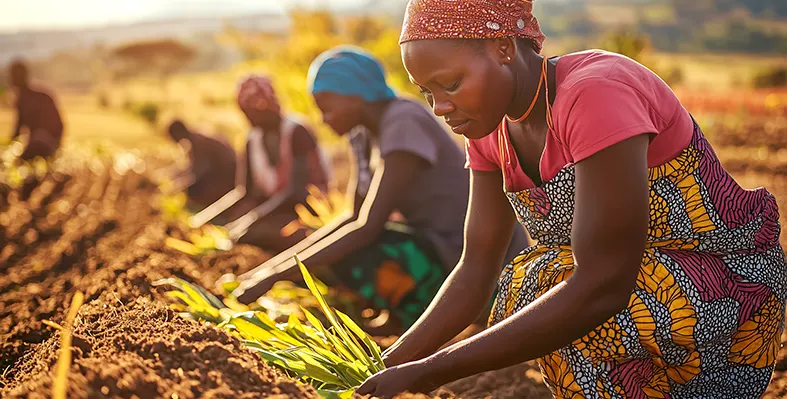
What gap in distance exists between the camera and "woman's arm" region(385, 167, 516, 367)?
2.11 metres

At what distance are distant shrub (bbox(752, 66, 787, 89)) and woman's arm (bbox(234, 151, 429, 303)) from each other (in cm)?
3258

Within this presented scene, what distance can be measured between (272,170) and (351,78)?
2281 mm

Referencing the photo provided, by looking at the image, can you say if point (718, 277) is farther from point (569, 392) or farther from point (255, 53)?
point (255, 53)

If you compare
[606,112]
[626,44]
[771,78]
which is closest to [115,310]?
[606,112]

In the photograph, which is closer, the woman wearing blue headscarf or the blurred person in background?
the woman wearing blue headscarf

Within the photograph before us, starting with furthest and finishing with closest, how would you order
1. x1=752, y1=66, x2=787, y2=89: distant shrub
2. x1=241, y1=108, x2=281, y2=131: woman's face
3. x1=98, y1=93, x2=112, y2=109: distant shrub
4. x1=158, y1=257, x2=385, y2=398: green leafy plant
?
1. x1=98, y1=93, x2=112, y2=109: distant shrub
2. x1=752, y1=66, x2=787, y2=89: distant shrub
3. x1=241, y1=108, x2=281, y2=131: woman's face
4. x1=158, y1=257, x2=385, y2=398: green leafy plant

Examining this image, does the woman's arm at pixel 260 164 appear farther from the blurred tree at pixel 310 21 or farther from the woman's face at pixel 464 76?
the blurred tree at pixel 310 21

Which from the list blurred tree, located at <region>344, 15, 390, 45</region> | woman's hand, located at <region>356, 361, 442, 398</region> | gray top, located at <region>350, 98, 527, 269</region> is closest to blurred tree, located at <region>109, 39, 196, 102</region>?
blurred tree, located at <region>344, 15, 390, 45</region>

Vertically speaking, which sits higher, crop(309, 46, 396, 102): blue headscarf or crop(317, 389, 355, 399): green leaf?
crop(309, 46, 396, 102): blue headscarf

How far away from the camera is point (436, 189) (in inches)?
130

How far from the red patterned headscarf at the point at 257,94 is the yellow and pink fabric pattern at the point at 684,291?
3.44 meters

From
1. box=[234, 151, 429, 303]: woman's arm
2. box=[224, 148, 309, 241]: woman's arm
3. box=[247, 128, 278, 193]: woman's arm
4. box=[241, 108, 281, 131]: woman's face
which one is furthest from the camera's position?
box=[247, 128, 278, 193]: woman's arm

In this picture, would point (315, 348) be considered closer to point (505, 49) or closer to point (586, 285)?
point (586, 285)

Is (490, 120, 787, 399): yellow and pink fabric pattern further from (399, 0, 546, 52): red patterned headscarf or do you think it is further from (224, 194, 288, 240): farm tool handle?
(224, 194, 288, 240): farm tool handle
